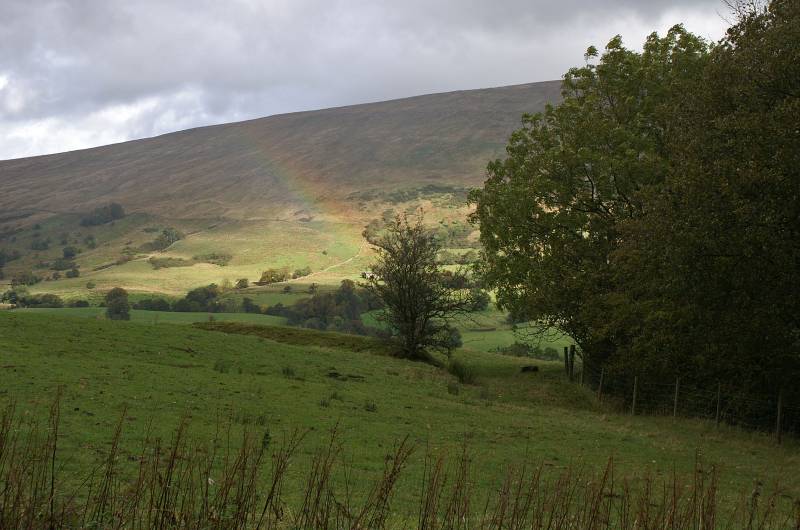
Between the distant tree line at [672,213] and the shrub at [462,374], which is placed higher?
the distant tree line at [672,213]

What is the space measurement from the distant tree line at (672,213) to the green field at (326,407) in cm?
390

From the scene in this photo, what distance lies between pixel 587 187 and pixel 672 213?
20.4m

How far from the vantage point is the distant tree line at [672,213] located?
21.1 meters

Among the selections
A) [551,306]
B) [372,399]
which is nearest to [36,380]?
[372,399]

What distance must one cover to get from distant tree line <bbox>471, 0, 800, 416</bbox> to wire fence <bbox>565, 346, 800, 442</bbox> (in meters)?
0.44

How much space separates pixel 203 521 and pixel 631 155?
116ft

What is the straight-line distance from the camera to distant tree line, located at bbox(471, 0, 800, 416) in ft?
69.4

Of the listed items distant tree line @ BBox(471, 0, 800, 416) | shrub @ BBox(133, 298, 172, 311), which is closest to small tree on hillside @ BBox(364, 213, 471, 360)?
distant tree line @ BBox(471, 0, 800, 416)

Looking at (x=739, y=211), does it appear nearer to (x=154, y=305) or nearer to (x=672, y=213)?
(x=672, y=213)

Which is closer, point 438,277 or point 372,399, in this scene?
point 372,399

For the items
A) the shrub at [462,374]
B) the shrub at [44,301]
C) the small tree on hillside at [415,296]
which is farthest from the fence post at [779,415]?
the shrub at [44,301]

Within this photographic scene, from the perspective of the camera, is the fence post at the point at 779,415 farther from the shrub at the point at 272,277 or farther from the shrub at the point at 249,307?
the shrub at the point at 272,277

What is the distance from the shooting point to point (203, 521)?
21.5 ft

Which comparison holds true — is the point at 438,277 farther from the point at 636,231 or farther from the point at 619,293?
the point at 636,231
